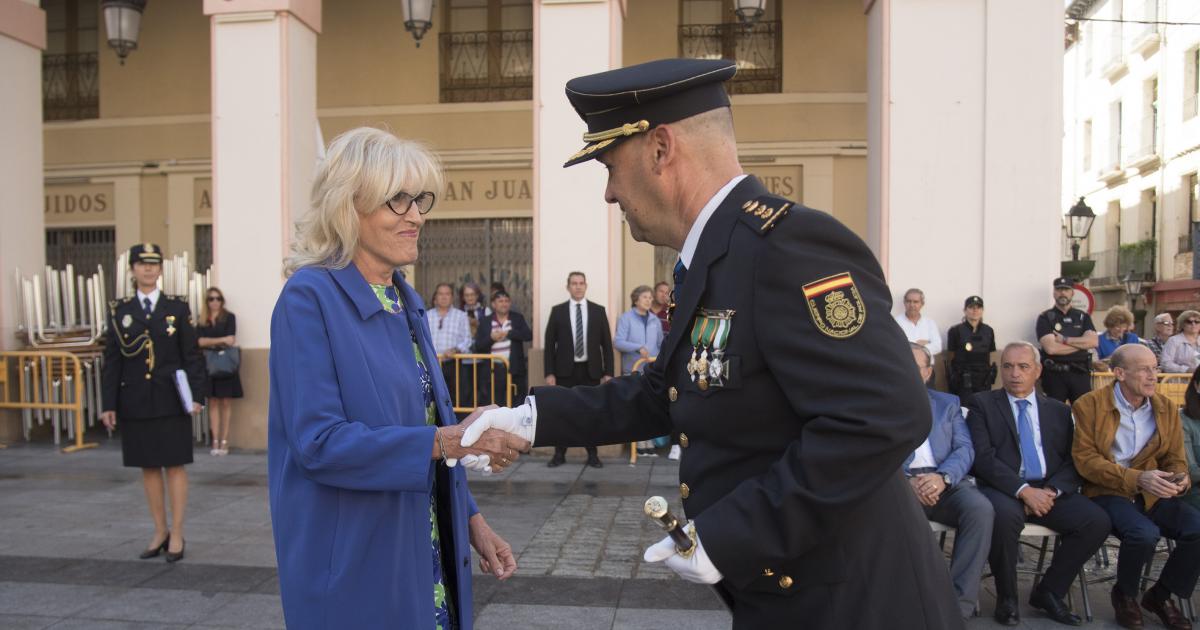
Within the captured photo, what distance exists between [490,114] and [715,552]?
12751 mm

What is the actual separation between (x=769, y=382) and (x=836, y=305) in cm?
20

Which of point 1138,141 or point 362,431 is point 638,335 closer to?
point 362,431

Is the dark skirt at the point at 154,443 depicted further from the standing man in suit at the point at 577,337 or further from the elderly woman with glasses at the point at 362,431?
the standing man in suit at the point at 577,337

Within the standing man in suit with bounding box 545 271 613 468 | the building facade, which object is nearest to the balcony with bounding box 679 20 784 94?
the building facade

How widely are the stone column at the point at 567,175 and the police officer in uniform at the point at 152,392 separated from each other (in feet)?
14.4

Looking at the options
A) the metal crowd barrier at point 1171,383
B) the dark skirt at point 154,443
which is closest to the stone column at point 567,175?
the dark skirt at point 154,443

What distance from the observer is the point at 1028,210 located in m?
8.92

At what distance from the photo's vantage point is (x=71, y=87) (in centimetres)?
1463

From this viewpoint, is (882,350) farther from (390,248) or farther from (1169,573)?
(1169,573)

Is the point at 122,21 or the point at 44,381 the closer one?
the point at 44,381

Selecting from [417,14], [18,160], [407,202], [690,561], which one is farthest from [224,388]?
[690,561]

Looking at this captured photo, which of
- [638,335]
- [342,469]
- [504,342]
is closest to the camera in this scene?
[342,469]

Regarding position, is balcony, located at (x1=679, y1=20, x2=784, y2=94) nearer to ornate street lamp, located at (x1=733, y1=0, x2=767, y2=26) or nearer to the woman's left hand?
ornate street lamp, located at (x1=733, y1=0, x2=767, y2=26)

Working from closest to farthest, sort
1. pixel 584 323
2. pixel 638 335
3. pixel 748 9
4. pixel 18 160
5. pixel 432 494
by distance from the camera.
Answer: pixel 432 494 < pixel 584 323 < pixel 638 335 < pixel 748 9 < pixel 18 160
